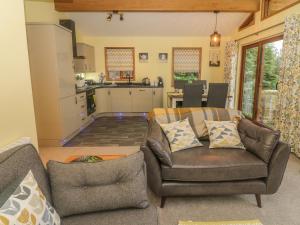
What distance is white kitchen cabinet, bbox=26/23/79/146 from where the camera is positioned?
3.67m

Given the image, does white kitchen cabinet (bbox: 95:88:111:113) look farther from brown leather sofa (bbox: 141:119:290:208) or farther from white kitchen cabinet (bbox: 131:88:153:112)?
brown leather sofa (bbox: 141:119:290:208)

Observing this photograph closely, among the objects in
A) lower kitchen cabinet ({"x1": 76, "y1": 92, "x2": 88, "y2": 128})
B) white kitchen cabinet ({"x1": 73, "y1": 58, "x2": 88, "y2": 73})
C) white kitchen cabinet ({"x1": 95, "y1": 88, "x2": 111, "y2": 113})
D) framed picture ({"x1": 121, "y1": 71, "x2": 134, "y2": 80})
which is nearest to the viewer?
lower kitchen cabinet ({"x1": 76, "y1": 92, "x2": 88, "y2": 128})

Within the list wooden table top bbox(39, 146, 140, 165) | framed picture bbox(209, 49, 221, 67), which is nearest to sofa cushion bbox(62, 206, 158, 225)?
wooden table top bbox(39, 146, 140, 165)

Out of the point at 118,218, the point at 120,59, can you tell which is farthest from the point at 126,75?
the point at 118,218

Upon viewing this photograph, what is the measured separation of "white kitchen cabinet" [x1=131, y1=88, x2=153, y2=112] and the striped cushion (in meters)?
3.51

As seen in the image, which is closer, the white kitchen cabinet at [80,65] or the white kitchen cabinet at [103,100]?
the white kitchen cabinet at [80,65]

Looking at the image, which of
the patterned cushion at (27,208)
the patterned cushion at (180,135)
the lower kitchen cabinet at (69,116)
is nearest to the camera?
Answer: the patterned cushion at (27,208)

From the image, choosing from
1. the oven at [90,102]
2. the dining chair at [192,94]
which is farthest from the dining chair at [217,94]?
the oven at [90,102]

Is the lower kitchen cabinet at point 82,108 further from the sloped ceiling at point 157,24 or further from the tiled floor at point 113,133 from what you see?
the sloped ceiling at point 157,24

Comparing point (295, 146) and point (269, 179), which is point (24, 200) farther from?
point (295, 146)

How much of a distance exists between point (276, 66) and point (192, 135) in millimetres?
2950

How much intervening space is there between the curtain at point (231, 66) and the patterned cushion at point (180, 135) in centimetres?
357

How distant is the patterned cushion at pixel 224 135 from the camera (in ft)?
8.12

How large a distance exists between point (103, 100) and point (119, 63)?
130cm
